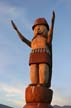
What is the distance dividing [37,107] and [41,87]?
0.74m

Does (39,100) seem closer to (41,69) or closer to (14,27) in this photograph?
(41,69)

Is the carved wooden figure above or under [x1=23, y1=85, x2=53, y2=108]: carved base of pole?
above

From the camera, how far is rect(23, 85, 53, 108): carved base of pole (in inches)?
396

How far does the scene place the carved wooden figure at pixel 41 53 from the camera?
1053cm

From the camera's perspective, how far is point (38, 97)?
10070mm

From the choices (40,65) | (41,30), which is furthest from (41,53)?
(41,30)

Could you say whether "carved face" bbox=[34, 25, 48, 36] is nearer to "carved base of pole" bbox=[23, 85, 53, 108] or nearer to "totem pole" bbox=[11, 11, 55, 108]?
"totem pole" bbox=[11, 11, 55, 108]

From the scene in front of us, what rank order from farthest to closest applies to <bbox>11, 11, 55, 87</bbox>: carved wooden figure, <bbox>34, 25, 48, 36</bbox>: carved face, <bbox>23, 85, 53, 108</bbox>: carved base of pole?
1. <bbox>34, 25, 48, 36</bbox>: carved face
2. <bbox>11, 11, 55, 87</bbox>: carved wooden figure
3. <bbox>23, 85, 53, 108</bbox>: carved base of pole

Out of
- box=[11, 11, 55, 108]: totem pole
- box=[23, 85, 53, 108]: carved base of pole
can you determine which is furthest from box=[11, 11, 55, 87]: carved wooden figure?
box=[23, 85, 53, 108]: carved base of pole

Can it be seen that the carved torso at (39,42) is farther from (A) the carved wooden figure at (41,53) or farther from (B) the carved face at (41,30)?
(B) the carved face at (41,30)

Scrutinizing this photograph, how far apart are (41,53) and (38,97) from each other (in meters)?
1.76

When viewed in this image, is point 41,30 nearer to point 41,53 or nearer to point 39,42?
point 39,42

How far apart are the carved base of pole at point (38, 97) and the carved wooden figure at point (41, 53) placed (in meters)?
0.29

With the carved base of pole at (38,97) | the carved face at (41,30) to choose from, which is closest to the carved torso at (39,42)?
the carved face at (41,30)
